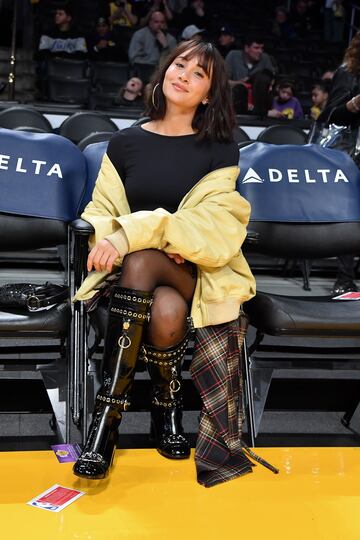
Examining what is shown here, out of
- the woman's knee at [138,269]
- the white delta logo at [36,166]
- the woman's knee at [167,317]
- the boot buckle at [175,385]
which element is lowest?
the boot buckle at [175,385]

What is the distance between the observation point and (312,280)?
17.9 feet

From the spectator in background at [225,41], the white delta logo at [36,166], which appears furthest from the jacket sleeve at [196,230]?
the spectator in background at [225,41]

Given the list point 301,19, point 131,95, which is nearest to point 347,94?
point 131,95

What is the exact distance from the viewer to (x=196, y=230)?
7.23 feet

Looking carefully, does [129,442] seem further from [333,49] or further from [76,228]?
[333,49]

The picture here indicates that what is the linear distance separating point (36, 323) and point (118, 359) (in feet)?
1.02

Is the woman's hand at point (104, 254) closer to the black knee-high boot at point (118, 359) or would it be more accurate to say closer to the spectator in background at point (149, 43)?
the black knee-high boot at point (118, 359)

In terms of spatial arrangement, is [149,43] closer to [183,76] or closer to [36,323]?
[183,76]

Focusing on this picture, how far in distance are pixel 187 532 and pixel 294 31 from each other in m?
11.7

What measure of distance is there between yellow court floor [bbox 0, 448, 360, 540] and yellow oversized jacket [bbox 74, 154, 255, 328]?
0.46 m

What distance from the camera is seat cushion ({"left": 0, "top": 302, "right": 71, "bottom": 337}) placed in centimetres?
220

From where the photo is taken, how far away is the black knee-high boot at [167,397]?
84.6 inches

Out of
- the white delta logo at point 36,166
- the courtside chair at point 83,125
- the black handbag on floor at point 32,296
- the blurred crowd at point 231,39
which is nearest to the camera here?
the black handbag on floor at point 32,296

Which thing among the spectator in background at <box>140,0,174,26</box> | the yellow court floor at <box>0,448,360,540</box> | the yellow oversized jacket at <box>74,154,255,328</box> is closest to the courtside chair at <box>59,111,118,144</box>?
the yellow oversized jacket at <box>74,154,255,328</box>
